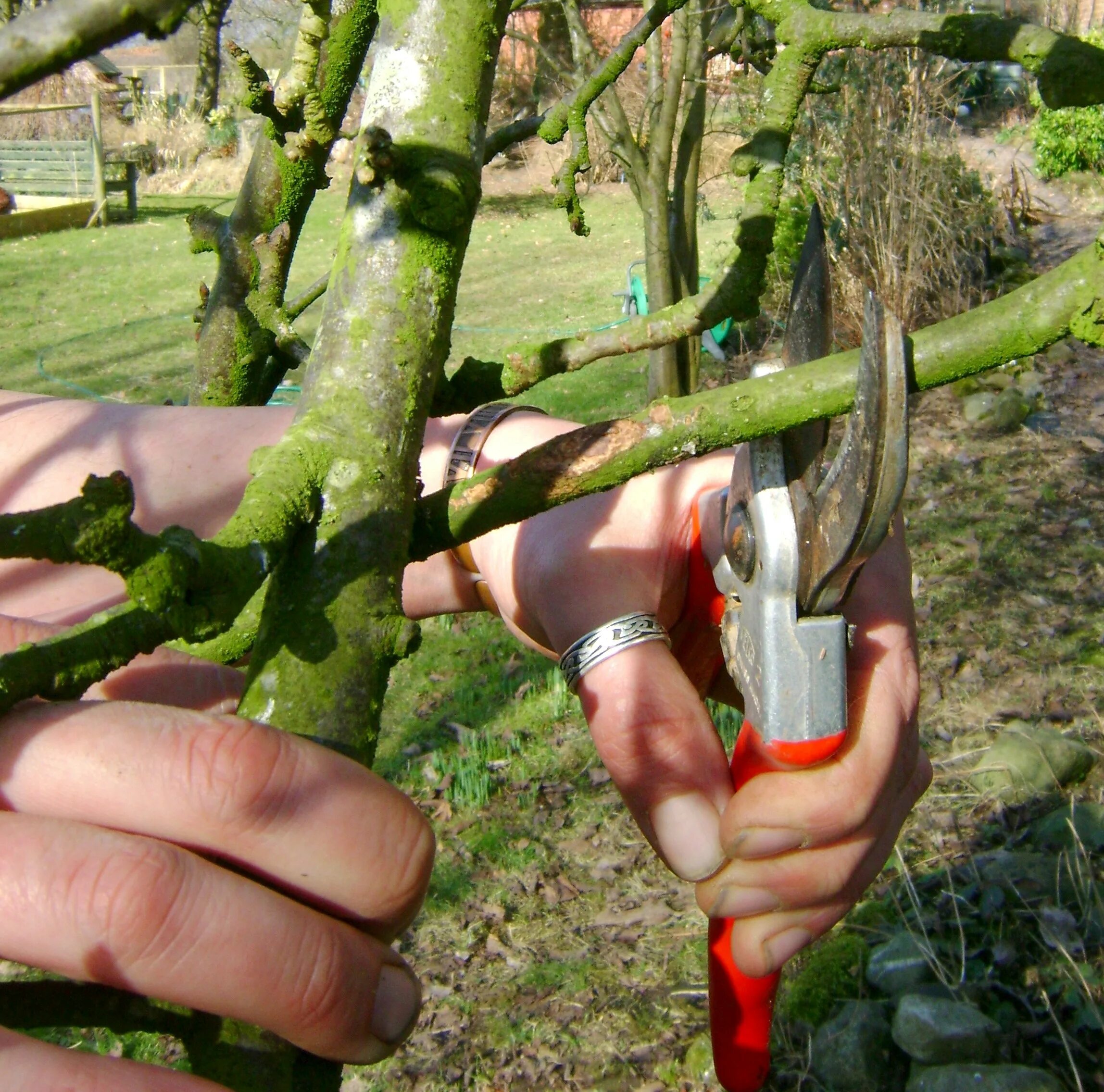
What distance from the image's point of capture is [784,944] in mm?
1632

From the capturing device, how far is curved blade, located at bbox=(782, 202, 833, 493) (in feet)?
4.29

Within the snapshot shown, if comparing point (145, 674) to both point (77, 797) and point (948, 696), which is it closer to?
point (77, 797)

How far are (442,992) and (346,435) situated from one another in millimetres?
2671

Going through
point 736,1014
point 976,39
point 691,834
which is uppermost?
point 976,39

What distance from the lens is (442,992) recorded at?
3184 millimetres

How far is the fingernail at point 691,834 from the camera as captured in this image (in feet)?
5.08

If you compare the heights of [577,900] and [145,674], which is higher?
[145,674]

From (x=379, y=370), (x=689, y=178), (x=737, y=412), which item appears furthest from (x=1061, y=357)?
(x=379, y=370)

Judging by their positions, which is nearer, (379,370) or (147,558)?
(147,558)

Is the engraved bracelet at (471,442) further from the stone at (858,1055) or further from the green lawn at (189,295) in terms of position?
the green lawn at (189,295)

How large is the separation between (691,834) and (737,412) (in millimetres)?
812

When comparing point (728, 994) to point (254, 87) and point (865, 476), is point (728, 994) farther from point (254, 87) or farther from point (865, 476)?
point (254, 87)

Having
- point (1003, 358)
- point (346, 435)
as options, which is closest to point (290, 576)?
point (346, 435)

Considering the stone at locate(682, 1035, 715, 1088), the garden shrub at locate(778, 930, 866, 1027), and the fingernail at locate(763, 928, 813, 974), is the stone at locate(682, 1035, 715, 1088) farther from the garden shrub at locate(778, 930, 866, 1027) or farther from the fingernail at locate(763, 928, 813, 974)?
the fingernail at locate(763, 928, 813, 974)
